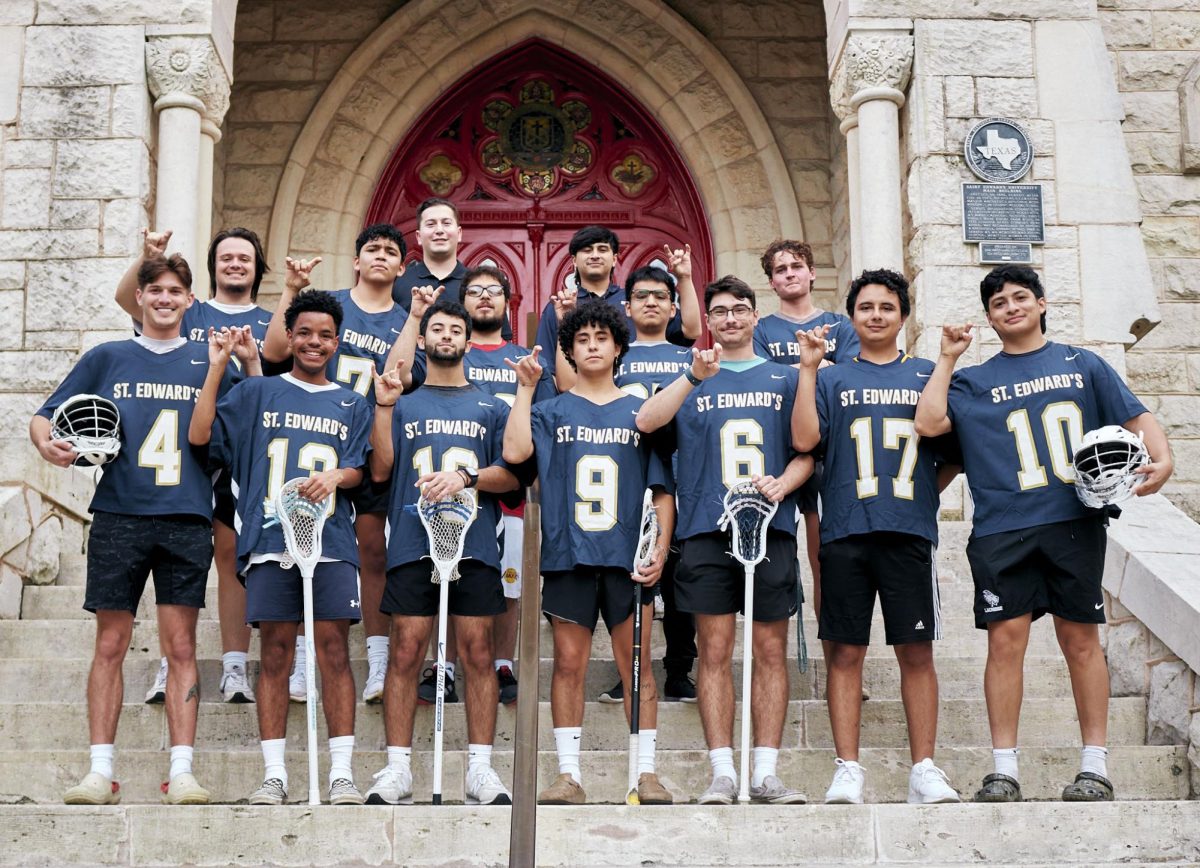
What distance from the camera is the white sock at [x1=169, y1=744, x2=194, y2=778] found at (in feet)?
18.2

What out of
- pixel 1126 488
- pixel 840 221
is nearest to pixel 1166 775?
pixel 1126 488

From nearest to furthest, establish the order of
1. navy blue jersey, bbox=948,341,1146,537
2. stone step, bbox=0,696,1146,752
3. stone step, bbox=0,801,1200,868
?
stone step, bbox=0,801,1200,868, navy blue jersey, bbox=948,341,1146,537, stone step, bbox=0,696,1146,752

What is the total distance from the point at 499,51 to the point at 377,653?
21.0 feet

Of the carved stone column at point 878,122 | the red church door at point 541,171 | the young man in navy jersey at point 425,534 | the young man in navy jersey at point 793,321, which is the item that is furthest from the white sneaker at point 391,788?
the red church door at point 541,171

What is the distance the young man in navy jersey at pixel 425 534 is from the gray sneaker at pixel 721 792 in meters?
0.67

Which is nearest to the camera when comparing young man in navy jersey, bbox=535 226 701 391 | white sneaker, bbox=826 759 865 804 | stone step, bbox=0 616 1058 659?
white sneaker, bbox=826 759 865 804

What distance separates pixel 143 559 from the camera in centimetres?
592

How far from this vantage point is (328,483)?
232 inches

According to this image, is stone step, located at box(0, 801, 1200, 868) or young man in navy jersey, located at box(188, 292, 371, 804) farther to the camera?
young man in navy jersey, located at box(188, 292, 371, 804)

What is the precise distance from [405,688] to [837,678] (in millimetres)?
1533

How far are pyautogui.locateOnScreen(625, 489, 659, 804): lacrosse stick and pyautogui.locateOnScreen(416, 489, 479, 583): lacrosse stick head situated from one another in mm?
642

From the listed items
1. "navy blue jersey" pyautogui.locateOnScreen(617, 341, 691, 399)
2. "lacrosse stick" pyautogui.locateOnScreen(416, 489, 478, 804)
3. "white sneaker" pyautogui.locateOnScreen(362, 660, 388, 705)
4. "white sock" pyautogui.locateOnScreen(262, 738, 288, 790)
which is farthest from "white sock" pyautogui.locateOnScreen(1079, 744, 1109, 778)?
"white sock" pyautogui.locateOnScreen(262, 738, 288, 790)

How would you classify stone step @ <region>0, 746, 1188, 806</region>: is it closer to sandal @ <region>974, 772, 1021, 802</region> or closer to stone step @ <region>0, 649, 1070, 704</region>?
sandal @ <region>974, 772, 1021, 802</region>

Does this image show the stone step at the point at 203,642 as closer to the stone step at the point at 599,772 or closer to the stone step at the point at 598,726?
the stone step at the point at 598,726
